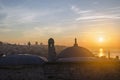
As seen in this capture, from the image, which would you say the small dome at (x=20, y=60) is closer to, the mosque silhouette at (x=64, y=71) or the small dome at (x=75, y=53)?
the mosque silhouette at (x=64, y=71)

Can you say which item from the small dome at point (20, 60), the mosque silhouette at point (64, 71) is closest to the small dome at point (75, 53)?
the small dome at point (20, 60)

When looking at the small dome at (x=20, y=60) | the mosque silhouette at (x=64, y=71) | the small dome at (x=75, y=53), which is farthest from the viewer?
the small dome at (x=75, y=53)

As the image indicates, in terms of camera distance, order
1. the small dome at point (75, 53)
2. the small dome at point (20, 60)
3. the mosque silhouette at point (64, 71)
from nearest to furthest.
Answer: the mosque silhouette at point (64, 71) < the small dome at point (20, 60) < the small dome at point (75, 53)

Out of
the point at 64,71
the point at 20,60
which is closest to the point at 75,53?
the point at 20,60

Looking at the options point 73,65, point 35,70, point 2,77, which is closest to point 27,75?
point 35,70

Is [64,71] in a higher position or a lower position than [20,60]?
lower

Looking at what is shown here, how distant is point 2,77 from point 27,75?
1681 millimetres

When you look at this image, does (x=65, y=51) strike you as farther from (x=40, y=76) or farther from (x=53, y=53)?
(x=40, y=76)

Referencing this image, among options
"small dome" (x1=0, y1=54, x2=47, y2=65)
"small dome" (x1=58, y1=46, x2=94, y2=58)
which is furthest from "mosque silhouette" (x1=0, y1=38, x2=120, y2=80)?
"small dome" (x1=58, y1=46, x2=94, y2=58)

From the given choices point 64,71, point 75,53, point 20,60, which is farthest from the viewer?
point 75,53

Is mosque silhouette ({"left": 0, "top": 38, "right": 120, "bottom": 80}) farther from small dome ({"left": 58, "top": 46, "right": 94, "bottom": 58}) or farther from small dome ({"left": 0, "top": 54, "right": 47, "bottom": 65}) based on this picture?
small dome ({"left": 58, "top": 46, "right": 94, "bottom": 58})

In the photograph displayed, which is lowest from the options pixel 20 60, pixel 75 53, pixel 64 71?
pixel 64 71

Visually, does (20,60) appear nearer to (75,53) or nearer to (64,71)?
(64,71)

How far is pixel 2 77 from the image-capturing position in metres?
16.4
